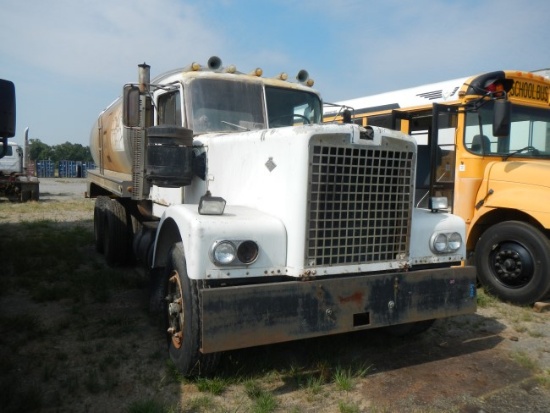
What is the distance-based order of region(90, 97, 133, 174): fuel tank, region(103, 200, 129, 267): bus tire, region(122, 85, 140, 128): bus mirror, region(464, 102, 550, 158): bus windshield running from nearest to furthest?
region(122, 85, 140, 128): bus mirror → region(464, 102, 550, 158): bus windshield → region(90, 97, 133, 174): fuel tank → region(103, 200, 129, 267): bus tire

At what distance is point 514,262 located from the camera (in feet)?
18.3

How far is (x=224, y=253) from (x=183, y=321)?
0.66 meters

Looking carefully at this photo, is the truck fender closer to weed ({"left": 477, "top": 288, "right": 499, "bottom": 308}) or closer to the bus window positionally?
weed ({"left": 477, "top": 288, "right": 499, "bottom": 308})

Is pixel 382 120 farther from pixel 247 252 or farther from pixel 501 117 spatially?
pixel 247 252

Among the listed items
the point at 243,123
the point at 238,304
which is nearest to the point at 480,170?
the point at 243,123

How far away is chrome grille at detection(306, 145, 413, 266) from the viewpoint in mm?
3318

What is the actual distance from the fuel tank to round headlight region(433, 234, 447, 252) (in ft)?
12.8

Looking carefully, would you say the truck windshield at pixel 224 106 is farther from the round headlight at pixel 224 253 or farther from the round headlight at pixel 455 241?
the round headlight at pixel 455 241

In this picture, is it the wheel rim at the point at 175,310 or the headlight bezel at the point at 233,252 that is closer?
the headlight bezel at the point at 233,252

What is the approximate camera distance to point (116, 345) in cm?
414

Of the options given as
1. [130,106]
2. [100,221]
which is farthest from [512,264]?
[100,221]

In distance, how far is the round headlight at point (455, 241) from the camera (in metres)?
3.98

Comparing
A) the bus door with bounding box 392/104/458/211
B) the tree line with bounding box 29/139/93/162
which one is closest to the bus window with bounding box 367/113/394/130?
the bus door with bounding box 392/104/458/211

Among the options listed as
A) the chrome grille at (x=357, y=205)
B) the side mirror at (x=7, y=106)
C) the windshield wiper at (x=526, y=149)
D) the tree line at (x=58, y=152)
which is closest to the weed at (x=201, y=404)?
the chrome grille at (x=357, y=205)
